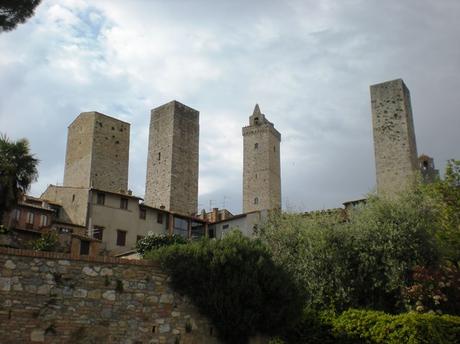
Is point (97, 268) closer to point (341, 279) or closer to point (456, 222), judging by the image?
point (341, 279)

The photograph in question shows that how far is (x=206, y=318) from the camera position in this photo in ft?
43.0

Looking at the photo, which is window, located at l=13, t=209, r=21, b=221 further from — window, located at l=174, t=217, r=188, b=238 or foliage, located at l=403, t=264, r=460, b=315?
foliage, located at l=403, t=264, r=460, b=315

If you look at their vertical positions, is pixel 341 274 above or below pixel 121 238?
below

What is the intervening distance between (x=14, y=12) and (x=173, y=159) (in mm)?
33489

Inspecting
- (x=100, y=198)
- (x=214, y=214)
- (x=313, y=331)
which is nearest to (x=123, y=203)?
(x=100, y=198)

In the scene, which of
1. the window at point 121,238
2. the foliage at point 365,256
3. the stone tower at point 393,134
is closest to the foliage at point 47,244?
the foliage at point 365,256

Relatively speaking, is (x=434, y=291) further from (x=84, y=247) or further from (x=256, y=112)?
(x=256, y=112)

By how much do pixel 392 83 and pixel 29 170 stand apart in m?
25.9

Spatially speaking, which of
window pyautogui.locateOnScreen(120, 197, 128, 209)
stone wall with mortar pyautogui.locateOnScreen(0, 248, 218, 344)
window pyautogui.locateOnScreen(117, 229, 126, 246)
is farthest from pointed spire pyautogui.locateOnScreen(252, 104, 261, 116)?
stone wall with mortar pyautogui.locateOnScreen(0, 248, 218, 344)

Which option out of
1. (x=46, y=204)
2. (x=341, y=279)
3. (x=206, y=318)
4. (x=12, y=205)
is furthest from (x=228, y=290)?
(x=46, y=204)

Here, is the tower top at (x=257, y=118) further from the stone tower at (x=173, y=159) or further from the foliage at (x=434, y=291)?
the foliage at (x=434, y=291)

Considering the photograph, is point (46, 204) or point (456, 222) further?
point (46, 204)

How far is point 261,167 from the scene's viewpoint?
60125 millimetres

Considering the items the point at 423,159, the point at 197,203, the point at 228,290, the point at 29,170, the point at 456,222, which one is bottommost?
the point at 228,290
